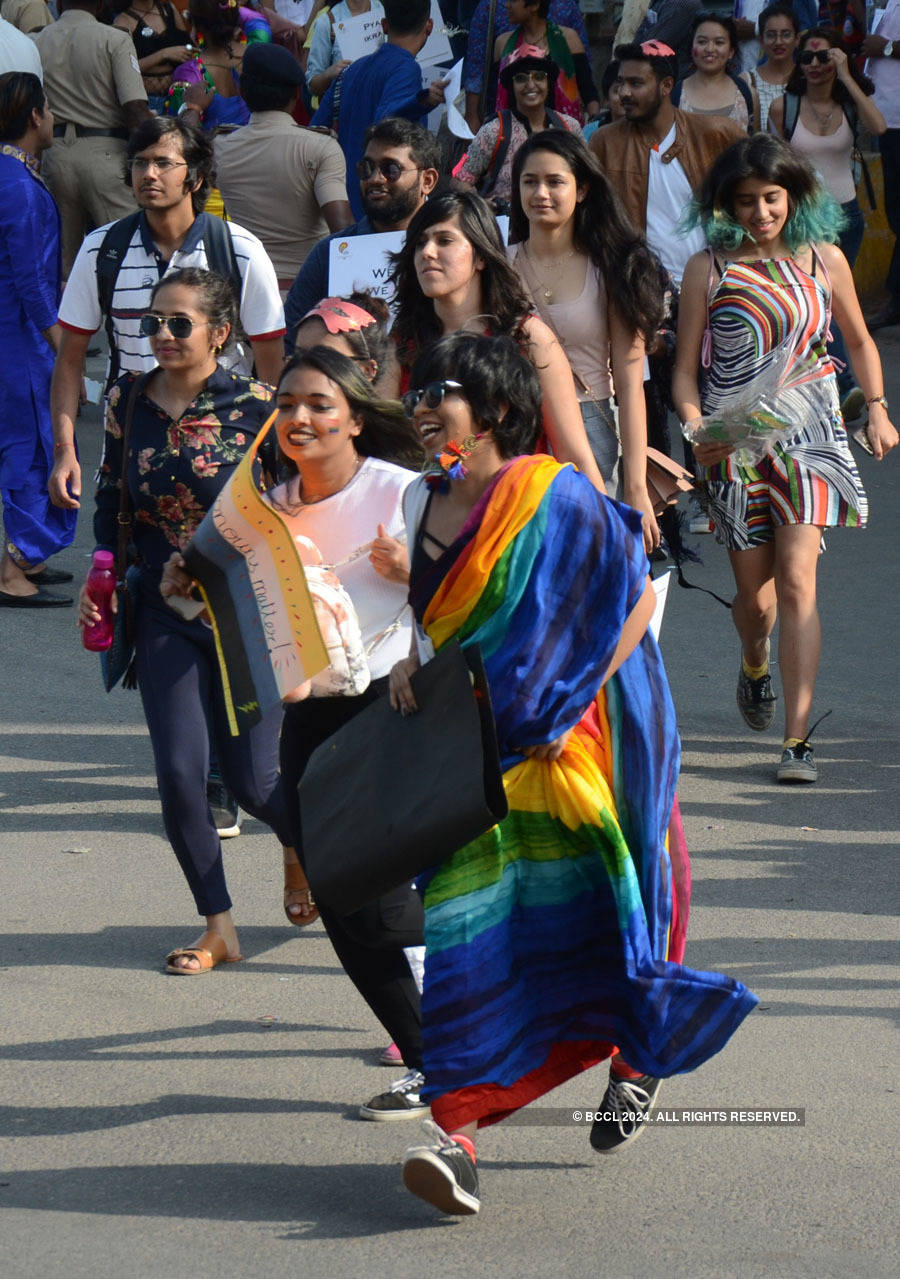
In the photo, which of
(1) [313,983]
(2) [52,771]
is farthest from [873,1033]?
(2) [52,771]

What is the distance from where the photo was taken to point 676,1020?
3508 millimetres

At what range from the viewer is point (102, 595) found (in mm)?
4941

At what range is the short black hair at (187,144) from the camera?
599cm

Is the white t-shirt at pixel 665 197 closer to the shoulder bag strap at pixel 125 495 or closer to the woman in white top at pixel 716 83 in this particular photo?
the woman in white top at pixel 716 83

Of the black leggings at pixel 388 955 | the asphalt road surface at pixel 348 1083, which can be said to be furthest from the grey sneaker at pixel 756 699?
the black leggings at pixel 388 955

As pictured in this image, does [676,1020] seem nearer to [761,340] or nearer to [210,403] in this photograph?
[210,403]

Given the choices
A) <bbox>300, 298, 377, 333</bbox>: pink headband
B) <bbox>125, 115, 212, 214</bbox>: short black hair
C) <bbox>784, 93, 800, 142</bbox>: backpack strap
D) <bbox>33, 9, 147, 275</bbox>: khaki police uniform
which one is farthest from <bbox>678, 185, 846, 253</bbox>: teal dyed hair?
<bbox>33, 9, 147, 275</bbox>: khaki police uniform

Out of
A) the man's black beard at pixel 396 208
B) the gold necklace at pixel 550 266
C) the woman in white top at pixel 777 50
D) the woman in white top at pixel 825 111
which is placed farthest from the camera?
the woman in white top at pixel 777 50

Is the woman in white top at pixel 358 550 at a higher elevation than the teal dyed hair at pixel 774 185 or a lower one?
lower

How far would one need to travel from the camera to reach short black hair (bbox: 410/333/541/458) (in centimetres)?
366

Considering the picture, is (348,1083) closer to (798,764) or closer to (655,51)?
(798,764)

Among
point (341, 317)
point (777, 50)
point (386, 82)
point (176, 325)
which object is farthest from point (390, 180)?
point (777, 50)

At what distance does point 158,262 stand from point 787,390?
2101mm

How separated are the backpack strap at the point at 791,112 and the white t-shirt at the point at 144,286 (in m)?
5.88
